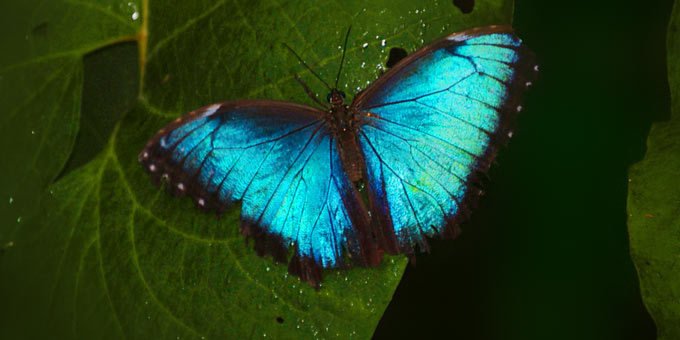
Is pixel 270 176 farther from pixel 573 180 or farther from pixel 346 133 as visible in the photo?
pixel 573 180

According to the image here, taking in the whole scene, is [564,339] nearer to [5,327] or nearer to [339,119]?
[339,119]

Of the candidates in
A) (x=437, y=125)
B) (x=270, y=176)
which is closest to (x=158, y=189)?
(x=270, y=176)

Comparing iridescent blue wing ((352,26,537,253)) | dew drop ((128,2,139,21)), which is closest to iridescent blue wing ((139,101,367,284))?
iridescent blue wing ((352,26,537,253))

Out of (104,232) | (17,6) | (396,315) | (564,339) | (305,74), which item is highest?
(17,6)

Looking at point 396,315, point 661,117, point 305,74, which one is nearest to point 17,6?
point 305,74

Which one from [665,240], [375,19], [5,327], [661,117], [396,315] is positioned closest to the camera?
[665,240]

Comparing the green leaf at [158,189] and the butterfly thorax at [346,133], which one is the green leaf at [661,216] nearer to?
the green leaf at [158,189]

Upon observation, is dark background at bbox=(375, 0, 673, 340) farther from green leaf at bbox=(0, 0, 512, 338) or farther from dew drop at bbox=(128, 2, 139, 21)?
dew drop at bbox=(128, 2, 139, 21)
